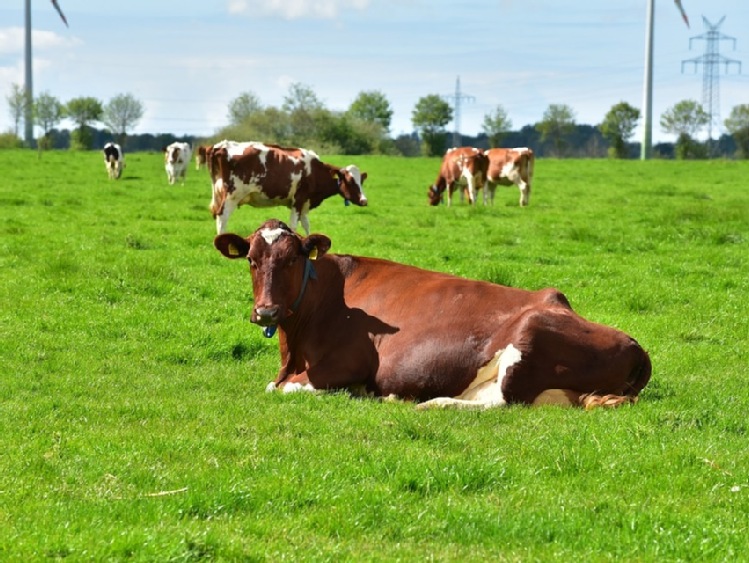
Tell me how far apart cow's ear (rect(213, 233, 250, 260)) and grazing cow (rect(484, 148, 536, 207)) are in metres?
21.9

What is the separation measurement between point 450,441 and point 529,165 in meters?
25.0

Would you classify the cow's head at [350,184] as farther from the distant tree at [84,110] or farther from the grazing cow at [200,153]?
the distant tree at [84,110]

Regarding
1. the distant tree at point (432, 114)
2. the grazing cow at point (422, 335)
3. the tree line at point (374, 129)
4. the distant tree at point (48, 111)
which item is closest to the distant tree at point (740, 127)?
the tree line at point (374, 129)

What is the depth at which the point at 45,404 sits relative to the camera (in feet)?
25.6

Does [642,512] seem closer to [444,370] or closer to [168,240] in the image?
[444,370]

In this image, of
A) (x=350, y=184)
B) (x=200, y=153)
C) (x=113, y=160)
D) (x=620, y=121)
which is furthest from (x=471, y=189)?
(x=620, y=121)

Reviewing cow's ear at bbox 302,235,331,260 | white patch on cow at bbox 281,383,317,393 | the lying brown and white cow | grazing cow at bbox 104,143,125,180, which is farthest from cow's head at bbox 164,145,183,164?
white patch on cow at bbox 281,383,317,393

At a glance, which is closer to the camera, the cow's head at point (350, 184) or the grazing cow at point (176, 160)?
the cow's head at point (350, 184)

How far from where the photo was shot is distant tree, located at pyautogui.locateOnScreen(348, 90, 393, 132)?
399 feet

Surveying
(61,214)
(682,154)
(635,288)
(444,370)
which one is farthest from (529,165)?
(682,154)

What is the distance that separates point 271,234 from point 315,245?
0.38 m

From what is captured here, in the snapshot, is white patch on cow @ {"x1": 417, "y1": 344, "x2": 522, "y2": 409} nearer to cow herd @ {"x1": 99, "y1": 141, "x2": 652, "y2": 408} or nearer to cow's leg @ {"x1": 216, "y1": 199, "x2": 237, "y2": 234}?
cow herd @ {"x1": 99, "y1": 141, "x2": 652, "y2": 408}

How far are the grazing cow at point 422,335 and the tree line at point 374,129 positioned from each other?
6550 cm

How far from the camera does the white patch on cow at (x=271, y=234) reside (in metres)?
8.46
